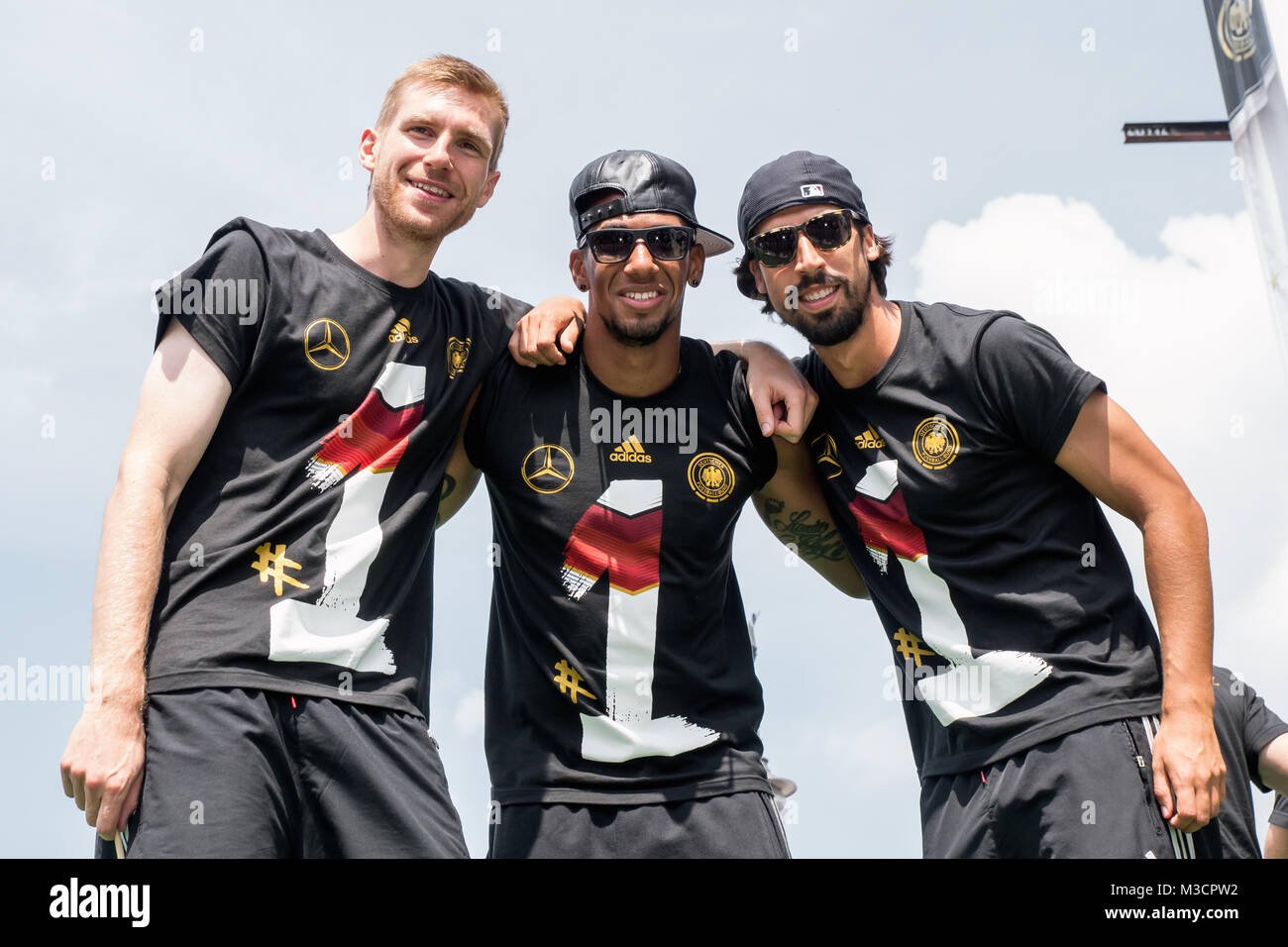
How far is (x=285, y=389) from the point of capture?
14.3 ft

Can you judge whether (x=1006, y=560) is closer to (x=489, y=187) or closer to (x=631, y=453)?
(x=631, y=453)

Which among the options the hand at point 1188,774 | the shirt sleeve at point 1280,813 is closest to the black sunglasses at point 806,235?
the hand at point 1188,774

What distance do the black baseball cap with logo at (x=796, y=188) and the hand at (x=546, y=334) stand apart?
37.4 inches

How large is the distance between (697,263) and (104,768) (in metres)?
3.44

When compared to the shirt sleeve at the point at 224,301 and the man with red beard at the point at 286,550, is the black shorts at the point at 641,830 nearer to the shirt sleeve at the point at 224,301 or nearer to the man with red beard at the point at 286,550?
the man with red beard at the point at 286,550

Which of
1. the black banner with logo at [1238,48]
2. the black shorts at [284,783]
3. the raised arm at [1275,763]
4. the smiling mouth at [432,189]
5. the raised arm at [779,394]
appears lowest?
the raised arm at [1275,763]

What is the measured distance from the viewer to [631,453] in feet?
16.6

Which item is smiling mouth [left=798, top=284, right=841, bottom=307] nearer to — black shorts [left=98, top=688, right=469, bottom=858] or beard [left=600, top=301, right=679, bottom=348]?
beard [left=600, top=301, right=679, bottom=348]

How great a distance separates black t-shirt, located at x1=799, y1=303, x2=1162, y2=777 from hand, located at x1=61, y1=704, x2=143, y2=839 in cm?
303

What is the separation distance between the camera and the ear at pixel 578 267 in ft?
18.2

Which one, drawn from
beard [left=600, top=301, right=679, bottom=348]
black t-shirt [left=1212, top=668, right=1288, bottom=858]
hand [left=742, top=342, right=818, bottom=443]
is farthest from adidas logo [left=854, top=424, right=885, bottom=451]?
black t-shirt [left=1212, top=668, right=1288, bottom=858]

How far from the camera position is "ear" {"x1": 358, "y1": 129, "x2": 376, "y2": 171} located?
5105 mm
